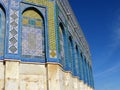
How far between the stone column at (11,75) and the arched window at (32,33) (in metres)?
0.77

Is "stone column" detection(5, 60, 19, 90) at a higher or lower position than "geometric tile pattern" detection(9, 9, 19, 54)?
lower

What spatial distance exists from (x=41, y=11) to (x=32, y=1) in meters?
0.61

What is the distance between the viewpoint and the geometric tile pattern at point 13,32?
9.00 meters

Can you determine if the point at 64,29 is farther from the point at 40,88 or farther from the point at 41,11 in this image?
the point at 40,88

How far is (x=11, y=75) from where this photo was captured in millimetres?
8555

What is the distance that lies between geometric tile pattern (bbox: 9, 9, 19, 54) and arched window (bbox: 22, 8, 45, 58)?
0.41 m

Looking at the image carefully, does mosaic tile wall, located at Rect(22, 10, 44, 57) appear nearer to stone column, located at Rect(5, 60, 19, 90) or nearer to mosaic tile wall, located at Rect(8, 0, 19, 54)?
mosaic tile wall, located at Rect(8, 0, 19, 54)


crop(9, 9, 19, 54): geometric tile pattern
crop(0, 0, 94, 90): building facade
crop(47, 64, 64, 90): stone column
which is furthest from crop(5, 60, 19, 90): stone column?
crop(47, 64, 64, 90): stone column

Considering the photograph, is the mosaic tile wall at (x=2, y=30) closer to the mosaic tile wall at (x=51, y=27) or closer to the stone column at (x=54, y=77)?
the mosaic tile wall at (x=51, y=27)

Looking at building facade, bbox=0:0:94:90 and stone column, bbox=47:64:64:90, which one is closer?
building facade, bbox=0:0:94:90

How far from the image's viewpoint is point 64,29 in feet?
40.6

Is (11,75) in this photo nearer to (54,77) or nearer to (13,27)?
(54,77)


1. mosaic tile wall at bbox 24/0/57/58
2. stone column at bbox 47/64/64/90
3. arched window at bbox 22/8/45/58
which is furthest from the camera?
mosaic tile wall at bbox 24/0/57/58

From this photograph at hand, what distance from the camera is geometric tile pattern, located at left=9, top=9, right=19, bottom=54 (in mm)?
9005
